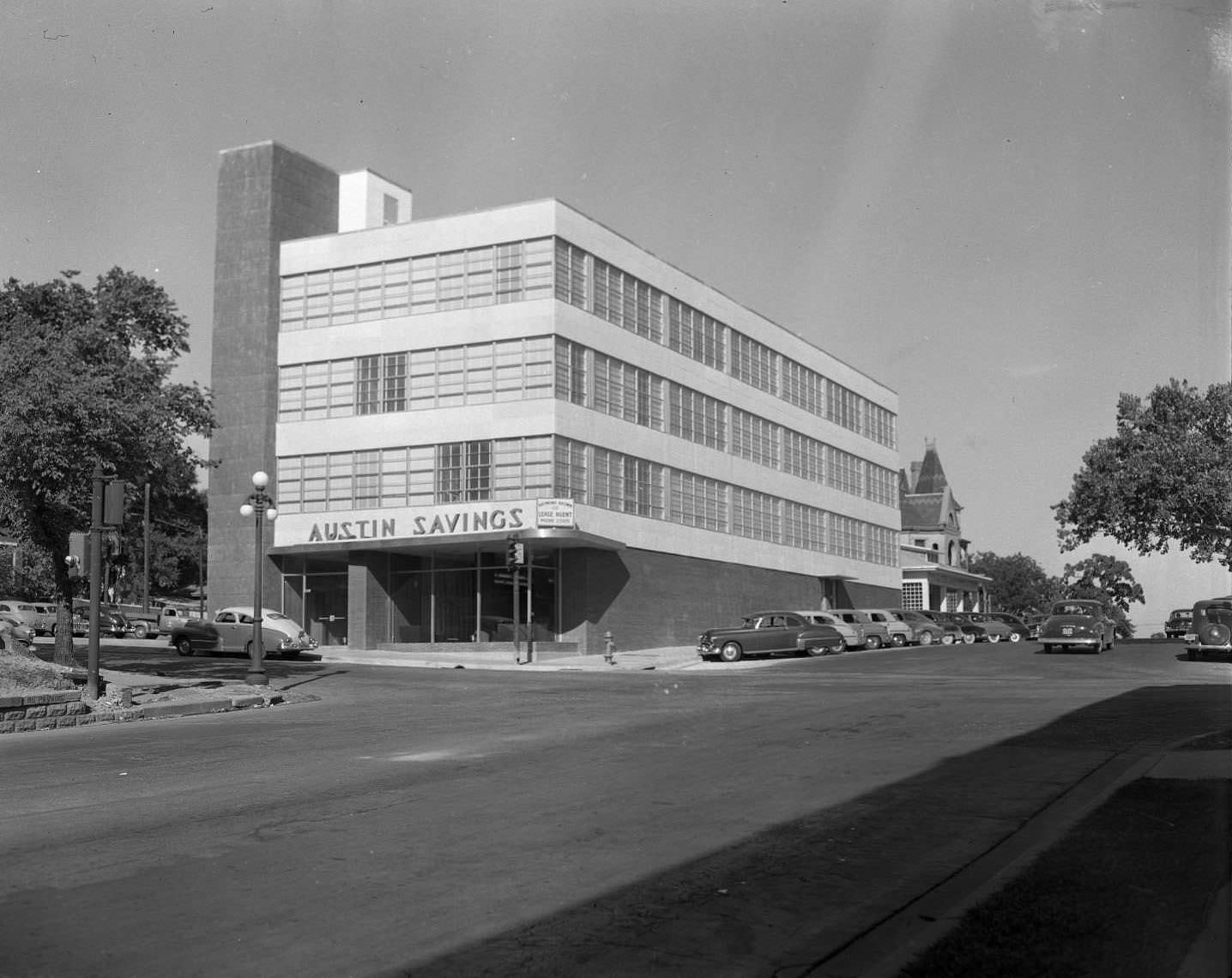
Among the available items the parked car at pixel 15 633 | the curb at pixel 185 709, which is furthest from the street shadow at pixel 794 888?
the parked car at pixel 15 633

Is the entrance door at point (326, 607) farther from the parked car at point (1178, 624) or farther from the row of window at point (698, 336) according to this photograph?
the parked car at point (1178, 624)

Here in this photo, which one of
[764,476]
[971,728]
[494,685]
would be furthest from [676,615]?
[971,728]

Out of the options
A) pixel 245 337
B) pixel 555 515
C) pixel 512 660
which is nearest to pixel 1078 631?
pixel 555 515

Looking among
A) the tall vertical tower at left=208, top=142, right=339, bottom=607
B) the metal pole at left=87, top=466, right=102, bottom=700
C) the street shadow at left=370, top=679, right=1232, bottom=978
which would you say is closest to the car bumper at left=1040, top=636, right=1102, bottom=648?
the street shadow at left=370, top=679, right=1232, bottom=978

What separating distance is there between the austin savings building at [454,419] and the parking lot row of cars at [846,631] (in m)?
5.76

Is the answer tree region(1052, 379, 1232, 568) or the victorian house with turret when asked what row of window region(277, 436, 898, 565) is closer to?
tree region(1052, 379, 1232, 568)

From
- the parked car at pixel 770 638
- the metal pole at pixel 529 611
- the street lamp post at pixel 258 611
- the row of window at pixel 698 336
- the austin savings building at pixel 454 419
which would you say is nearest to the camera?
the street lamp post at pixel 258 611

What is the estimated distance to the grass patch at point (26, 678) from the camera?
18.0m

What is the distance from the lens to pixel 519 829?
9211 mm

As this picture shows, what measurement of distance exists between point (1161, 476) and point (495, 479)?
30.8 metres

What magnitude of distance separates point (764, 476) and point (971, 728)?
149ft

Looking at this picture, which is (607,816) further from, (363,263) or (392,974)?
(363,263)

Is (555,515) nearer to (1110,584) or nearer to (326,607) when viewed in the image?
(326,607)

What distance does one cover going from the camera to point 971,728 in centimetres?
1550
